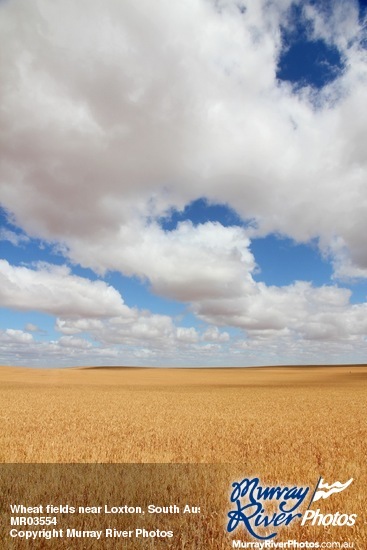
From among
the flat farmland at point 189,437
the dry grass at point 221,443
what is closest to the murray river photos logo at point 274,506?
the dry grass at point 221,443

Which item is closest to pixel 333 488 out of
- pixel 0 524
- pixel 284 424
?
pixel 0 524

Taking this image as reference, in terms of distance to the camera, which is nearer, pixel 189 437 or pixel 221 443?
pixel 221 443

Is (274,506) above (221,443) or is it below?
above

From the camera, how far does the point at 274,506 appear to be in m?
9.11

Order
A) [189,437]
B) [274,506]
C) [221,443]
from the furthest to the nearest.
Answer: [189,437]
[221,443]
[274,506]

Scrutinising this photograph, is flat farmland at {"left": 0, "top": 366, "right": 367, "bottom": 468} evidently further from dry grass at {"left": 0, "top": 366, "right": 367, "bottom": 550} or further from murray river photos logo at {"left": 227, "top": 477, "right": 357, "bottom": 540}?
murray river photos logo at {"left": 227, "top": 477, "right": 357, "bottom": 540}

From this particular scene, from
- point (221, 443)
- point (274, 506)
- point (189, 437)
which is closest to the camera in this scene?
point (274, 506)

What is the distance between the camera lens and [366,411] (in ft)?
95.9

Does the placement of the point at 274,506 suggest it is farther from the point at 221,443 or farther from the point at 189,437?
the point at 189,437

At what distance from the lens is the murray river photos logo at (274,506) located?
27.0 ft

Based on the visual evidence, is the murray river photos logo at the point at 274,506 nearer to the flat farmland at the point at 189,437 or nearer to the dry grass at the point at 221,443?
the dry grass at the point at 221,443

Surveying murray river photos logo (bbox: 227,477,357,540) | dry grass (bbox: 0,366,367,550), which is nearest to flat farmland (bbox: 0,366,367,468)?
dry grass (bbox: 0,366,367,550)

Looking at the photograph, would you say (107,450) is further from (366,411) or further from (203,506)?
(366,411)

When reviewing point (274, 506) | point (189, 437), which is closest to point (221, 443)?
point (189, 437)
